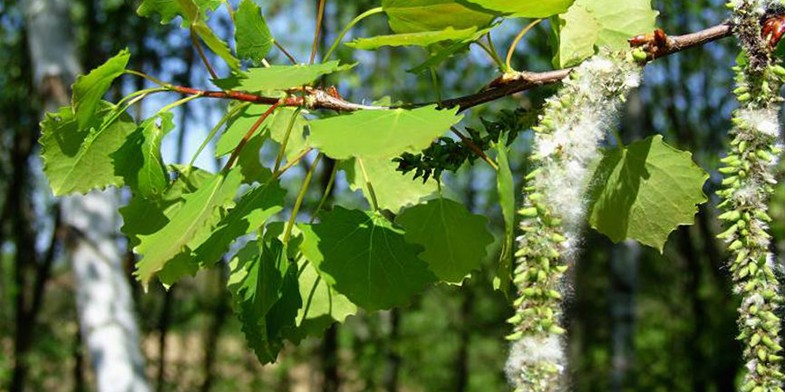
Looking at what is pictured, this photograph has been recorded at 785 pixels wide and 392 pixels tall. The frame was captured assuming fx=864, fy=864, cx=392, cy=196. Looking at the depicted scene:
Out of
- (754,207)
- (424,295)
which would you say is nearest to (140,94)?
(754,207)

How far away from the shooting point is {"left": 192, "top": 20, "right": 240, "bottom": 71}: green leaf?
32.3 inches

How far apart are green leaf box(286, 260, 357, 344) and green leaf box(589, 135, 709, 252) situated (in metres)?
0.29

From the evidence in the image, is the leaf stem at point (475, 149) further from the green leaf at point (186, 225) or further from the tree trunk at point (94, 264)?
the tree trunk at point (94, 264)

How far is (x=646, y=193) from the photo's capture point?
0.86m

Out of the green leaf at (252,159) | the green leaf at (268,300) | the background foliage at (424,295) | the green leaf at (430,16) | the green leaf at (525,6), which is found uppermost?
→ the background foliage at (424,295)

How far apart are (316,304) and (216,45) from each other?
0.29m

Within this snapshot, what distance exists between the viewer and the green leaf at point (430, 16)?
0.74 metres

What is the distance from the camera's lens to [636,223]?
2.80 feet

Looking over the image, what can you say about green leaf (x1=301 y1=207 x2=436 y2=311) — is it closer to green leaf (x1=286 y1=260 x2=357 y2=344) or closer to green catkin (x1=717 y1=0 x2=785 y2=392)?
green leaf (x1=286 y1=260 x2=357 y2=344)

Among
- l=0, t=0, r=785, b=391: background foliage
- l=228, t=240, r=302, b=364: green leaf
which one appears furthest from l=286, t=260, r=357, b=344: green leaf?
l=0, t=0, r=785, b=391: background foliage

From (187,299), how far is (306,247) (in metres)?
7.55

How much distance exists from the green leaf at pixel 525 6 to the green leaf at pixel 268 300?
303 mm

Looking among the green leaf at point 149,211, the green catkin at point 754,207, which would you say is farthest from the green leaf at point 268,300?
the green catkin at point 754,207

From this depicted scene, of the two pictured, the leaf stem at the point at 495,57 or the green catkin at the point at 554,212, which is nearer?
the green catkin at the point at 554,212
